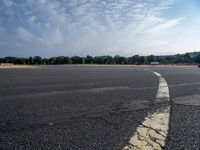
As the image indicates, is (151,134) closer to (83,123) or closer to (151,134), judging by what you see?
(151,134)

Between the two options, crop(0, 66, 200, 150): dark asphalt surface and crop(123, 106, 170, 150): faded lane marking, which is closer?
crop(123, 106, 170, 150): faded lane marking

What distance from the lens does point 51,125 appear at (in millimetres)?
3822

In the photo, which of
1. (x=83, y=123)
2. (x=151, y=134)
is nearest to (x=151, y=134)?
(x=151, y=134)

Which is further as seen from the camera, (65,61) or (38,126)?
(65,61)

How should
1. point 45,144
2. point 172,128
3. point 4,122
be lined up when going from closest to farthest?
point 45,144 < point 172,128 < point 4,122

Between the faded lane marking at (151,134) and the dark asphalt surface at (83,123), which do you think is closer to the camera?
the faded lane marking at (151,134)

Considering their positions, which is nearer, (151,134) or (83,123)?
(151,134)

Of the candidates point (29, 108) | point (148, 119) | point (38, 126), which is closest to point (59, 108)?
point (29, 108)

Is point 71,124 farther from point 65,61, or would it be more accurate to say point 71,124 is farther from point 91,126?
point 65,61

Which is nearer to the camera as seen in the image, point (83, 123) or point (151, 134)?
point (151, 134)

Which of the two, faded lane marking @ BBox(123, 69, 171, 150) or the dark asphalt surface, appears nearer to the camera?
faded lane marking @ BBox(123, 69, 171, 150)

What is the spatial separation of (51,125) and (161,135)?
66.6 inches

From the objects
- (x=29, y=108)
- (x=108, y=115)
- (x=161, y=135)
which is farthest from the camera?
(x=29, y=108)

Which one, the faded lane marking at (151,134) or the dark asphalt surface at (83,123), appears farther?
the dark asphalt surface at (83,123)
